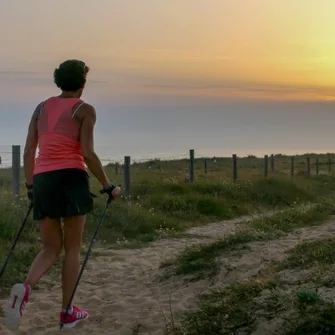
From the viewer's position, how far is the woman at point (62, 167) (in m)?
4.63

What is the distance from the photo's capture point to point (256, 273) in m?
6.34

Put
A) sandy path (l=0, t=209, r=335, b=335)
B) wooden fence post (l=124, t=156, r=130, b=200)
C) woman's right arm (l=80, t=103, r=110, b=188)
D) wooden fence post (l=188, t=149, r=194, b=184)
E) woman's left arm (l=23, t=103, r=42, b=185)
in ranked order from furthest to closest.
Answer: wooden fence post (l=188, t=149, r=194, b=184) < wooden fence post (l=124, t=156, r=130, b=200) < sandy path (l=0, t=209, r=335, b=335) < woman's left arm (l=23, t=103, r=42, b=185) < woman's right arm (l=80, t=103, r=110, b=188)

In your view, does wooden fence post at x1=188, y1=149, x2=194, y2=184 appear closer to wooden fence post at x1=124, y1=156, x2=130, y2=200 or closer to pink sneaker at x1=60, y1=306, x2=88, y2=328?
wooden fence post at x1=124, y1=156, x2=130, y2=200

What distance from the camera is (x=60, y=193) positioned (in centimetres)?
465

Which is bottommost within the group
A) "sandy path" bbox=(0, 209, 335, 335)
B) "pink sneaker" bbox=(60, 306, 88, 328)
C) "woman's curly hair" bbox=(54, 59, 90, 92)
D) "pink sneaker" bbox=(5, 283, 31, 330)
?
"sandy path" bbox=(0, 209, 335, 335)

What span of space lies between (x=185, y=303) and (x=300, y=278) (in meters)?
1.13

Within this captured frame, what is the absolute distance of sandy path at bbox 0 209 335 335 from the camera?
16.5 feet

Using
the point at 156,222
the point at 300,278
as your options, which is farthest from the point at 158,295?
the point at 156,222

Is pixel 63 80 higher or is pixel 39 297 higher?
pixel 63 80

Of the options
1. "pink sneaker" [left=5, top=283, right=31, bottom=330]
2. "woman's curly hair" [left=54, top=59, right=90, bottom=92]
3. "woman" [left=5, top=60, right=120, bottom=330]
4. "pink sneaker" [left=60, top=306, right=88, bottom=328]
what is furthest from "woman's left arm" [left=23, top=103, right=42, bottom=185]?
"pink sneaker" [left=60, top=306, right=88, bottom=328]

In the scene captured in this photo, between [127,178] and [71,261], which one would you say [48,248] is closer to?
[71,261]

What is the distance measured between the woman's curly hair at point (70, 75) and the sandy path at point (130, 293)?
2.05 meters

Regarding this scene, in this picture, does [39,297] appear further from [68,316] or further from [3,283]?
[68,316]

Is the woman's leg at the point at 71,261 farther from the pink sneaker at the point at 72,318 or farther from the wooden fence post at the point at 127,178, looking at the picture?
the wooden fence post at the point at 127,178
